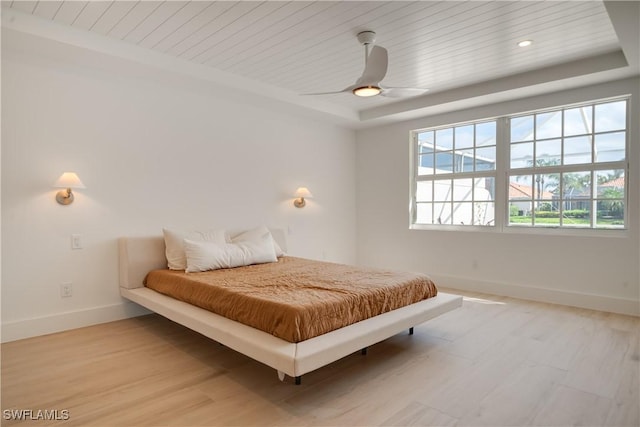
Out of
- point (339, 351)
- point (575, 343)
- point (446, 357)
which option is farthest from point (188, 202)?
point (575, 343)

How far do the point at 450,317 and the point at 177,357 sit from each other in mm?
2553

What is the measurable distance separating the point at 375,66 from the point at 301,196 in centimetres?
248

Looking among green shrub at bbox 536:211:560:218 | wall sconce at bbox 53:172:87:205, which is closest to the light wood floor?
wall sconce at bbox 53:172:87:205

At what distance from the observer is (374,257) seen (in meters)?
6.13

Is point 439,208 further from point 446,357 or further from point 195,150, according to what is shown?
point 195,150

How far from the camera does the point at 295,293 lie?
2691 millimetres

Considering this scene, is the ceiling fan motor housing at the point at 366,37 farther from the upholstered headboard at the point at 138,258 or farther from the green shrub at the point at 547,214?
the green shrub at the point at 547,214

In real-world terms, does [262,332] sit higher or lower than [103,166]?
lower

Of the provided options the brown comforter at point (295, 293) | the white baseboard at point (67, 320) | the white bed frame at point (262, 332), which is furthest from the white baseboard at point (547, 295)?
the white baseboard at point (67, 320)

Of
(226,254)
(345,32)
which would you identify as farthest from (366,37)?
(226,254)

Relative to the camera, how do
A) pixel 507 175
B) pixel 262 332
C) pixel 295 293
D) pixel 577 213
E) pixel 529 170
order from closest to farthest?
pixel 262 332 < pixel 295 293 < pixel 577 213 < pixel 529 170 < pixel 507 175

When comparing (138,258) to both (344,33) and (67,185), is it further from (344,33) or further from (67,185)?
(344,33)

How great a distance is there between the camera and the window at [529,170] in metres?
4.14

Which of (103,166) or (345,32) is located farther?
(103,166)
